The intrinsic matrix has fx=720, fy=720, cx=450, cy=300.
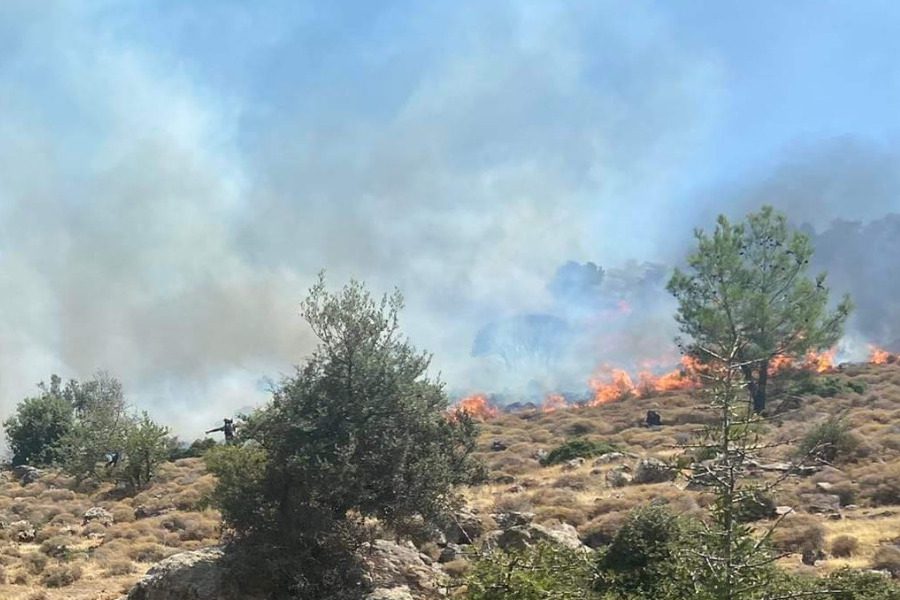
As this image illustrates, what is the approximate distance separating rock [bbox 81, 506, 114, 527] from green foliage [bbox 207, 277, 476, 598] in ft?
44.9

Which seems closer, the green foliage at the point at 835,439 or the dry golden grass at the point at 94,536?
the dry golden grass at the point at 94,536

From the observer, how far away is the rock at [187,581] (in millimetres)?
15688

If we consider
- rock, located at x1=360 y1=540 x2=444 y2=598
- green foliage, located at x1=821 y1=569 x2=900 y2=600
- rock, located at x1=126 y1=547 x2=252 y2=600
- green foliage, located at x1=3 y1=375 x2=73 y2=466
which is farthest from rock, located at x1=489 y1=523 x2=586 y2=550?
green foliage, located at x1=3 y1=375 x2=73 y2=466

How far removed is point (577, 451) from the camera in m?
40.1

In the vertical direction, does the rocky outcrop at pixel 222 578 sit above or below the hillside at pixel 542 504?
below

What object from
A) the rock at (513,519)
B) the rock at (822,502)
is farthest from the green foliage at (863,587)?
the rock at (822,502)

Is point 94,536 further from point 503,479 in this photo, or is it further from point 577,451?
point 577,451

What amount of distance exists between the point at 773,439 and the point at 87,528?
32.0 metres

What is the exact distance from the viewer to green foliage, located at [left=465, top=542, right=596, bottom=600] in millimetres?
7910

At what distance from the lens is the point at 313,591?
1616 cm

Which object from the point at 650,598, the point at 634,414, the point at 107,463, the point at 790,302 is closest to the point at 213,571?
the point at 650,598

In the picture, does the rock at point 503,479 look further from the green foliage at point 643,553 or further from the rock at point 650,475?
the green foliage at point 643,553

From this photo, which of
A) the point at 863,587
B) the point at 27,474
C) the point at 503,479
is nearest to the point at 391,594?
the point at 863,587

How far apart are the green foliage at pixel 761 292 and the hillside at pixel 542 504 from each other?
192 inches
